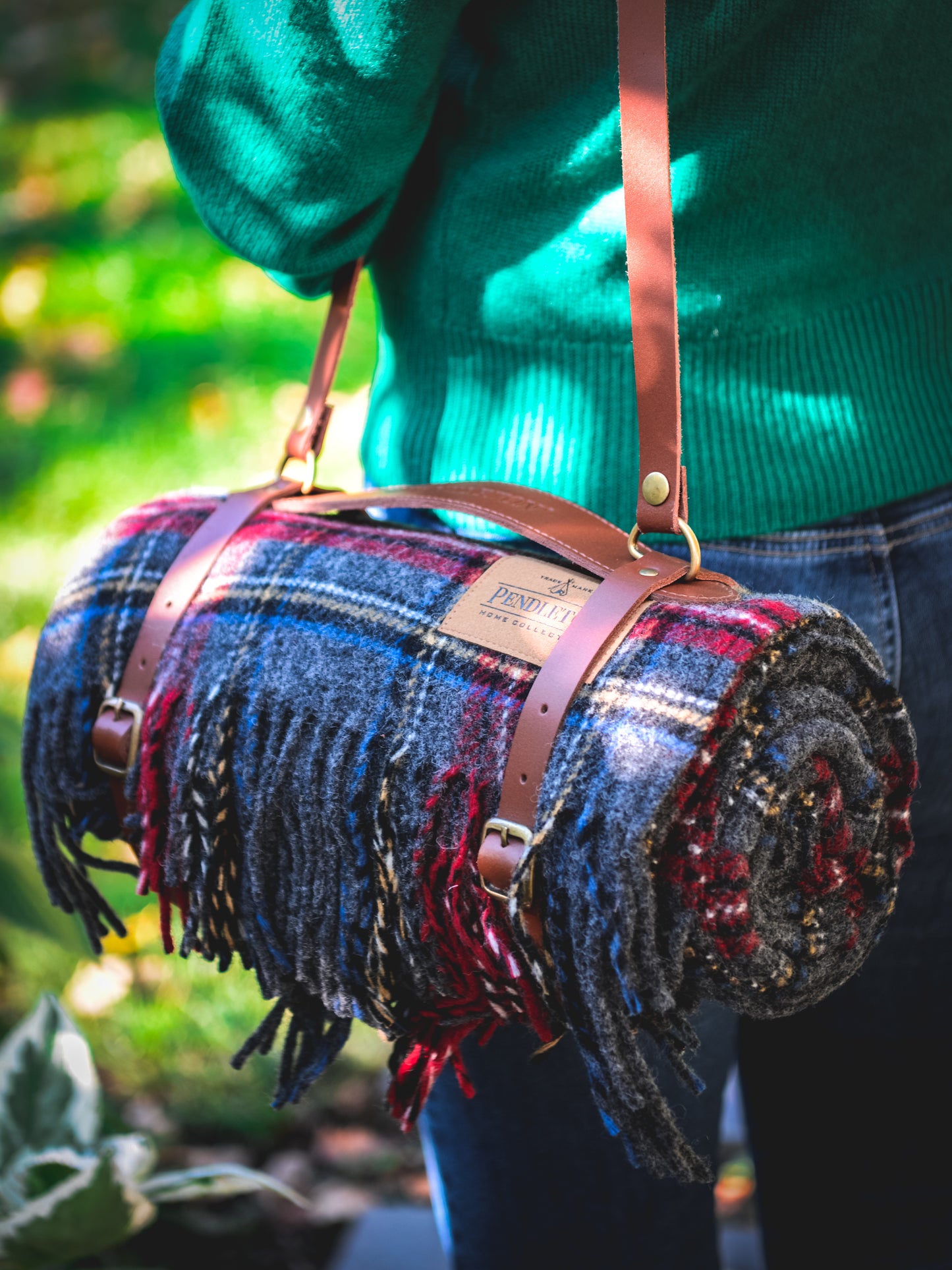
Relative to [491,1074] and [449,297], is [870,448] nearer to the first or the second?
[449,297]

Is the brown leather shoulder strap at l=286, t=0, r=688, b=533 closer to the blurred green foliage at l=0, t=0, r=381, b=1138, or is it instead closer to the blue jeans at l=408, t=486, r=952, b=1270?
the blue jeans at l=408, t=486, r=952, b=1270

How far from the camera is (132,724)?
3.17ft

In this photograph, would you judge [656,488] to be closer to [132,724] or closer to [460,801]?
[460,801]

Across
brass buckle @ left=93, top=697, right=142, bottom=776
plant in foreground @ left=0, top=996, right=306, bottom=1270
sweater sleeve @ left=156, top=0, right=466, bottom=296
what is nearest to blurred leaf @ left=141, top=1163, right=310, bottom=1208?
plant in foreground @ left=0, top=996, right=306, bottom=1270

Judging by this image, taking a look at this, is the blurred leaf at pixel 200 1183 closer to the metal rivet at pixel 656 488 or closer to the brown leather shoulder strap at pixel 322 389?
the brown leather shoulder strap at pixel 322 389

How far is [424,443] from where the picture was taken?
1032mm

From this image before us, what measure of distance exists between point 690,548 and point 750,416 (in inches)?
6.1

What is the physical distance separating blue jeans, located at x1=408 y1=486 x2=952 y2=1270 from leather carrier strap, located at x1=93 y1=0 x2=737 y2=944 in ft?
0.41

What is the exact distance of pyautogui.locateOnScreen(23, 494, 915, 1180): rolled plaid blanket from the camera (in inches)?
29.5

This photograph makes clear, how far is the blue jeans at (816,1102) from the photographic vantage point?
936 millimetres

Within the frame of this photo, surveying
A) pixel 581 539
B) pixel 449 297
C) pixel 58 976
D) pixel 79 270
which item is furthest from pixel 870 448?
pixel 79 270

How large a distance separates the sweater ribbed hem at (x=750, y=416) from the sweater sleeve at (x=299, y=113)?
14cm

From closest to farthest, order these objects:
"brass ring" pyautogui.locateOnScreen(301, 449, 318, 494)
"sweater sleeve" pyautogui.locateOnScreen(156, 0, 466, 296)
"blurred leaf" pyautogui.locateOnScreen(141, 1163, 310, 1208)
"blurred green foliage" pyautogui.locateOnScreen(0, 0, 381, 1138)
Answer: "sweater sleeve" pyautogui.locateOnScreen(156, 0, 466, 296) < "brass ring" pyautogui.locateOnScreen(301, 449, 318, 494) < "blurred leaf" pyautogui.locateOnScreen(141, 1163, 310, 1208) < "blurred green foliage" pyautogui.locateOnScreen(0, 0, 381, 1138)

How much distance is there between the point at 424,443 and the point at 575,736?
1.23ft
